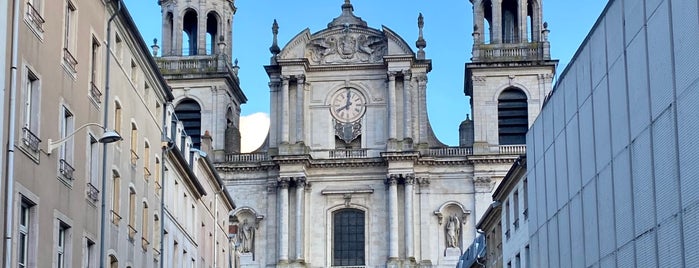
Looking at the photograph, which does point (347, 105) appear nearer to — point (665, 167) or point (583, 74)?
point (583, 74)

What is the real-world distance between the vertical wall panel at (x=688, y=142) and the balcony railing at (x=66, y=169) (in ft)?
41.2

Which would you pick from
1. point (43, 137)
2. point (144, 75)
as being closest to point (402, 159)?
point (144, 75)

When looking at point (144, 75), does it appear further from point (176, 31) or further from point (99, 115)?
point (176, 31)

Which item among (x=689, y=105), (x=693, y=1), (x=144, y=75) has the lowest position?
(x=689, y=105)

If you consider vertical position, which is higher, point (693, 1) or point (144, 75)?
point (144, 75)

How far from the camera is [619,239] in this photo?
2770 cm

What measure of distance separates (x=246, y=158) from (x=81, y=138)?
148ft

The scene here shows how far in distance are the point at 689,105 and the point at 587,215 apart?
8325 mm

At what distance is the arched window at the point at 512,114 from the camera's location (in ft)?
241

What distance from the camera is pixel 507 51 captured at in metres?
73.9

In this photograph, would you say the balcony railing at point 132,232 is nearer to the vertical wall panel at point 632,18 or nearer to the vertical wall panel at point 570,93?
the vertical wall panel at point 570,93

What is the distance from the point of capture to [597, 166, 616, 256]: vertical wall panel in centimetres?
2822

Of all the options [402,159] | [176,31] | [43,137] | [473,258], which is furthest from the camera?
[176,31]

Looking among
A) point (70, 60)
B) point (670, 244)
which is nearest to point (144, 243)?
point (70, 60)
